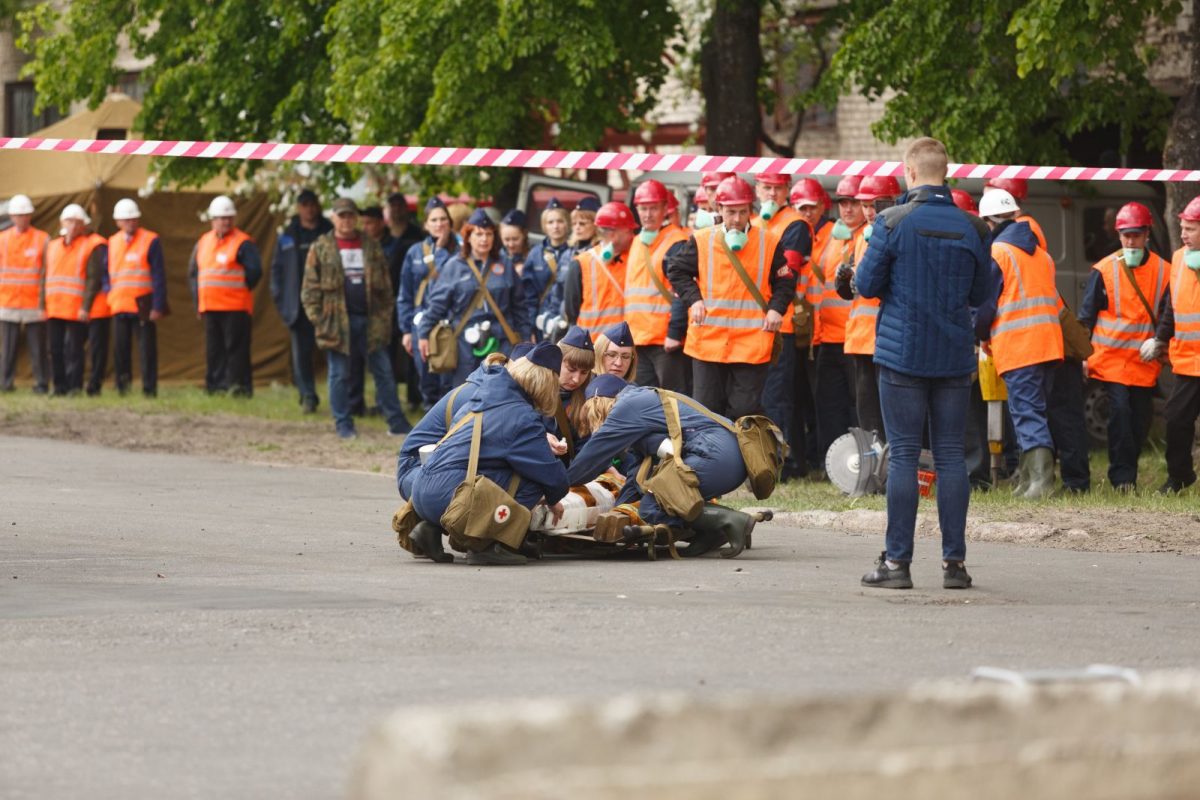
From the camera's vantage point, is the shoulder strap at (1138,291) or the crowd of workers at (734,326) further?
the shoulder strap at (1138,291)

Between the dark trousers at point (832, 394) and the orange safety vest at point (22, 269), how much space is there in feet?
39.7

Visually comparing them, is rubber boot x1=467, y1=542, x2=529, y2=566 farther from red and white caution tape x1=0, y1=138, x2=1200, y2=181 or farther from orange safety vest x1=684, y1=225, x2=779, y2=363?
orange safety vest x1=684, y1=225, x2=779, y2=363

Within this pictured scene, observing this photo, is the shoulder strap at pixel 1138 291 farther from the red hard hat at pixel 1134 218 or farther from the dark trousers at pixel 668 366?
the dark trousers at pixel 668 366

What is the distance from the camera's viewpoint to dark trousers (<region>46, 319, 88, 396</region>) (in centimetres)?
2411

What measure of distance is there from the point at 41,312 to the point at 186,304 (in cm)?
251

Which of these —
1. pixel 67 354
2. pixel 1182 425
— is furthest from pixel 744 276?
pixel 67 354

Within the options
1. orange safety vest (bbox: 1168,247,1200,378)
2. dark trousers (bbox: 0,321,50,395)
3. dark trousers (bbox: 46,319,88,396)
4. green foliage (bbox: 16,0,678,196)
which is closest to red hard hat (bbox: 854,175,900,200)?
orange safety vest (bbox: 1168,247,1200,378)

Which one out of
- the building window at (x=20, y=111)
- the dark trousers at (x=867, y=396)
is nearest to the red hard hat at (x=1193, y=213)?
the dark trousers at (x=867, y=396)

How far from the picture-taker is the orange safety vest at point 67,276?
24.0 metres

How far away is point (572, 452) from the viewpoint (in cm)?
1094

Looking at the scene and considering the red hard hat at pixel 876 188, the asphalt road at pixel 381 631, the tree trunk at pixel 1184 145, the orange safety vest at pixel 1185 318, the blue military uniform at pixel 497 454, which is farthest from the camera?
the tree trunk at pixel 1184 145

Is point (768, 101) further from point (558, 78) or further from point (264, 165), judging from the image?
point (264, 165)

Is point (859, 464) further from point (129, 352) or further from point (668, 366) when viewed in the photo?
point (129, 352)

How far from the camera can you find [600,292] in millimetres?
15719
